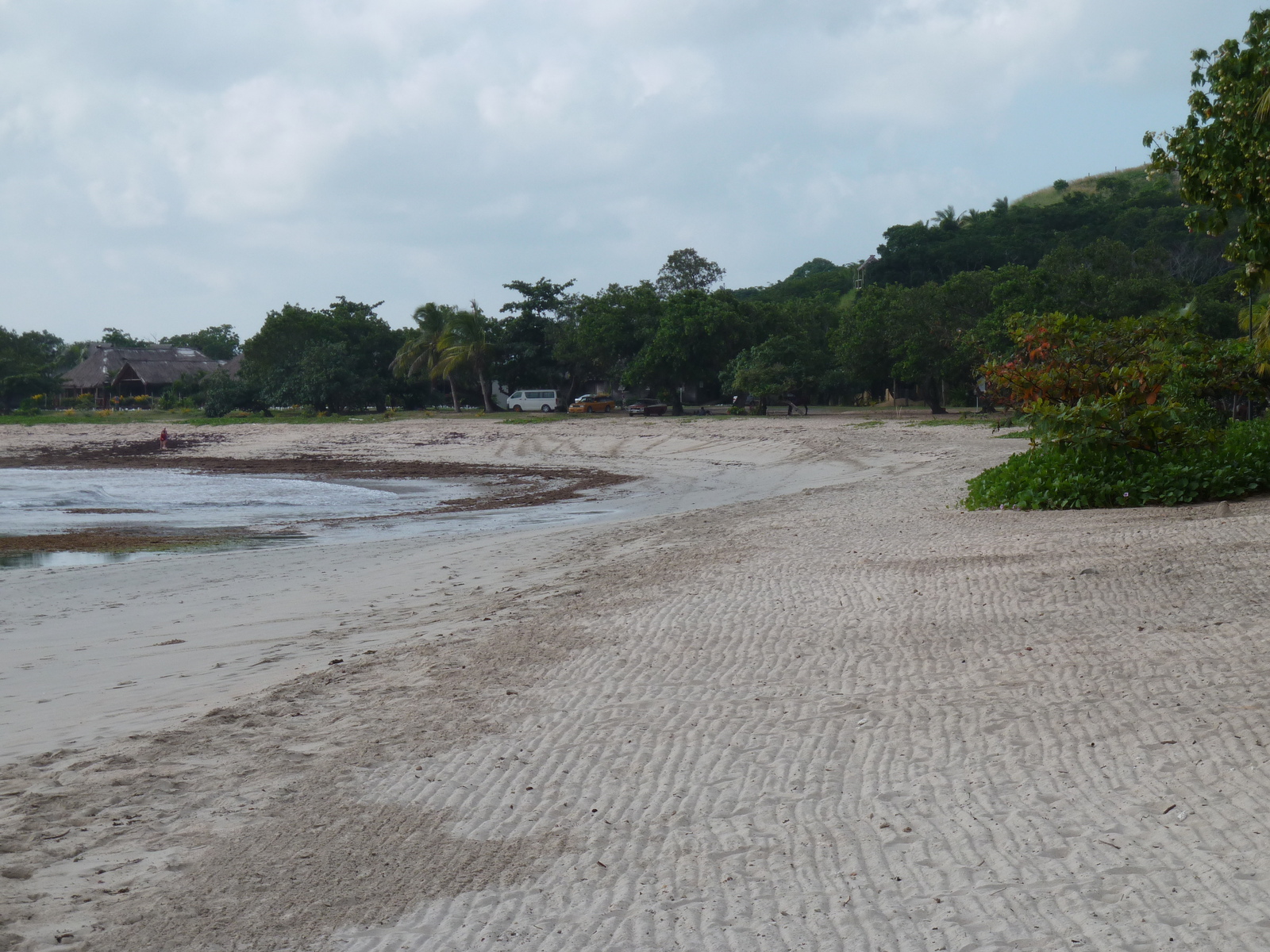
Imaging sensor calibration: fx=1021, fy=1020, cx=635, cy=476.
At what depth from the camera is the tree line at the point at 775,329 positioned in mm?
38531

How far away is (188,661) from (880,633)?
4.70m

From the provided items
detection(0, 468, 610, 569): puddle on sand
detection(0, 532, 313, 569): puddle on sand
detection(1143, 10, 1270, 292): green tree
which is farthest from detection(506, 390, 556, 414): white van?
detection(1143, 10, 1270, 292): green tree

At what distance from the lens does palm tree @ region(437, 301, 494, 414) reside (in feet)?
167

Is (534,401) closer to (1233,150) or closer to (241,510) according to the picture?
(241,510)

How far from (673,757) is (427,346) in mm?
50275

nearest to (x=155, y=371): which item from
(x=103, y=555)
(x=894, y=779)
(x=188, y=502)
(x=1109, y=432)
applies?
(x=188, y=502)

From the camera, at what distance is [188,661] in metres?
7.06

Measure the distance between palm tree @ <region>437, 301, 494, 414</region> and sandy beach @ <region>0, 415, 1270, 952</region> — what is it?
137 ft

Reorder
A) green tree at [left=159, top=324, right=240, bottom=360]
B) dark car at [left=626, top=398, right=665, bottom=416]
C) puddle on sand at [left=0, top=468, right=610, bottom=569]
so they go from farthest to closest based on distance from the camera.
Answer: green tree at [left=159, top=324, right=240, bottom=360], dark car at [left=626, top=398, right=665, bottom=416], puddle on sand at [left=0, top=468, right=610, bottom=569]

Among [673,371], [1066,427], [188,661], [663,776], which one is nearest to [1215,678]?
[663,776]

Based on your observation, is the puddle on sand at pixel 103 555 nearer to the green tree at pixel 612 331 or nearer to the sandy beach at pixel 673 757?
the sandy beach at pixel 673 757

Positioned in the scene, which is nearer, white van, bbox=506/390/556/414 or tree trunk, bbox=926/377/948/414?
tree trunk, bbox=926/377/948/414

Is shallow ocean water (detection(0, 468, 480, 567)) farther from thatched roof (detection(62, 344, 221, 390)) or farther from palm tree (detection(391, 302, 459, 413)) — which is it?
thatched roof (detection(62, 344, 221, 390))

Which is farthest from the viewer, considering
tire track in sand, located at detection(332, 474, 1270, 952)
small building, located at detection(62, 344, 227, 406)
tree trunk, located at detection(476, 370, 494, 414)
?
small building, located at detection(62, 344, 227, 406)
